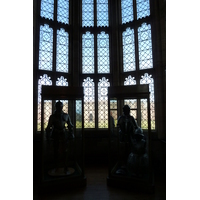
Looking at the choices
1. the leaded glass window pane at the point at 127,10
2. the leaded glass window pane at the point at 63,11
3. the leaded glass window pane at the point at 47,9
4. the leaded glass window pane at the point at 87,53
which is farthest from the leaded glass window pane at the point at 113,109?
the leaded glass window pane at the point at 47,9

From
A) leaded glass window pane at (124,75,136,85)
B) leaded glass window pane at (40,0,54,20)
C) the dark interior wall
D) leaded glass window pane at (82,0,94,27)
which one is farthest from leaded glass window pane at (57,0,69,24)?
leaded glass window pane at (124,75,136,85)

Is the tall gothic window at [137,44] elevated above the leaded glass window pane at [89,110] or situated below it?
above

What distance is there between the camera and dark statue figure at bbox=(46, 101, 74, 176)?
161 inches

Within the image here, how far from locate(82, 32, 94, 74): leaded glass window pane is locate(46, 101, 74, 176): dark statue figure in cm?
255

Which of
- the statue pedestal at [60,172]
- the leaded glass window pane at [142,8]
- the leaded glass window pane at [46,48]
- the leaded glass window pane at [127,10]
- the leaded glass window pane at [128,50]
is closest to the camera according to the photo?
the statue pedestal at [60,172]

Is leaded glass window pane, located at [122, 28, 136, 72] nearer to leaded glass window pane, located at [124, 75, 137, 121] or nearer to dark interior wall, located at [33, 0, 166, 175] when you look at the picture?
leaded glass window pane, located at [124, 75, 137, 121]

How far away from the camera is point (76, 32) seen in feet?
20.0

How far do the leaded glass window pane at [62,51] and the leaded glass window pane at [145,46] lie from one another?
8.73 ft

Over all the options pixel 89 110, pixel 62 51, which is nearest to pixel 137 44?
pixel 62 51

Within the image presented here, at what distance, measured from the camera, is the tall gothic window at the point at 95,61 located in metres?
6.09

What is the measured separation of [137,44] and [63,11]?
3.01 meters

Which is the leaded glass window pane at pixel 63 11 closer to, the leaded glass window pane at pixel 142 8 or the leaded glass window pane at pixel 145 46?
the leaded glass window pane at pixel 142 8

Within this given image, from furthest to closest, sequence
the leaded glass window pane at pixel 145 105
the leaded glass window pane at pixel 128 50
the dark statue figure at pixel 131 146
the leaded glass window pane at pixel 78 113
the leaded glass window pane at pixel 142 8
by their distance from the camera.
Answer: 1. the leaded glass window pane at pixel 128 50
2. the leaded glass window pane at pixel 142 8
3. the leaded glass window pane at pixel 145 105
4. the leaded glass window pane at pixel 78 113
5. the dark statue figure at pixel 131 146
